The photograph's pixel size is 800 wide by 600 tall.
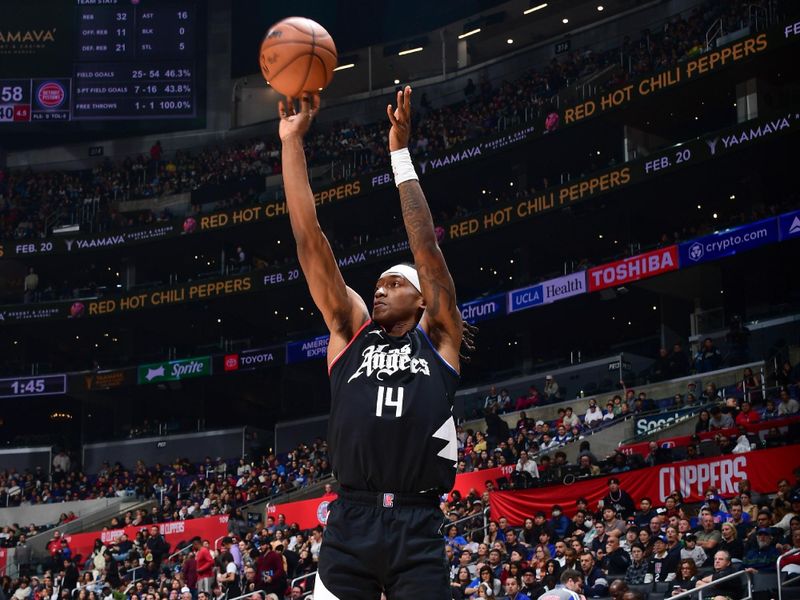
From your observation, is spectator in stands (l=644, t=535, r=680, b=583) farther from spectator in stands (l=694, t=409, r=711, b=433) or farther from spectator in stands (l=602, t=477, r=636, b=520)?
spectator in stands (l=694, t=409, r=711, b=433)

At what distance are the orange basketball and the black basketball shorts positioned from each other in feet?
6.17

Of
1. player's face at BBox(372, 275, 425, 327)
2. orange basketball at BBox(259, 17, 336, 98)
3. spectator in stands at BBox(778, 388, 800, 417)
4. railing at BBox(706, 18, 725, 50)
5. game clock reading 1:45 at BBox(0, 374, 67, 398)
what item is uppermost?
railing at BBox(706, 18, 725, 50)

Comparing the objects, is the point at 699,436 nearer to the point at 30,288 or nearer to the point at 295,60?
the point at 295,60

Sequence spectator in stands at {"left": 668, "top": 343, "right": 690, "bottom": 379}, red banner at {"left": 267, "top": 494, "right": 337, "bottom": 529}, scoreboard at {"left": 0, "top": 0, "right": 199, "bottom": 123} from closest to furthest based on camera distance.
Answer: red banner at {"left": 267, "top": 494, "right": 337, "bottom": 529} → spectator in stands at {"left": 668, "top": 343, "right": 690, "bottom": 379} → scoreboard at {"left": 0, "top": 0, "right": 199, "bottom": 123}

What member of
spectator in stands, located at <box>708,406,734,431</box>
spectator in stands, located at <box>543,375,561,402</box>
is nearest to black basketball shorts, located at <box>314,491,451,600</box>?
spectator in stands, located at <box>708,406,734,431</box>

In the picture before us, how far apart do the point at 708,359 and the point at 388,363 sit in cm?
2340

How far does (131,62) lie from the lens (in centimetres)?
4288

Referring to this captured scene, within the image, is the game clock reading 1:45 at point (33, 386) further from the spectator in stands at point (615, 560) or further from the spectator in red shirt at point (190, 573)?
the spectator in stands at point (615, 560)

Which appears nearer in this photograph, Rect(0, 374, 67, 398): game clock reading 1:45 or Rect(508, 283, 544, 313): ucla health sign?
Rect(508, 283, 544, 313): ucla health sign

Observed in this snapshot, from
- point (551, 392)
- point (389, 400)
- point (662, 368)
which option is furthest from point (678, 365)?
point (389, 400)

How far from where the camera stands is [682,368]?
27625 millimetres

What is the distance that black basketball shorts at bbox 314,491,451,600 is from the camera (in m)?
4.49

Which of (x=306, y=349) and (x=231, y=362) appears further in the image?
(x=231, y=362)

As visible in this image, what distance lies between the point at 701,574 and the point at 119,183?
121 feet
